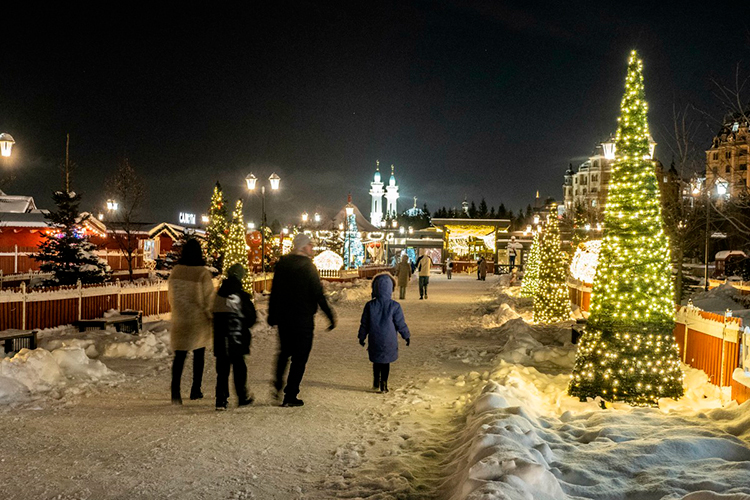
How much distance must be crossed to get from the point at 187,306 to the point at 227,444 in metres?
2.12

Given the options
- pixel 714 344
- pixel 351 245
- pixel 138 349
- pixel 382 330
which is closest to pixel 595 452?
pixel 382 330

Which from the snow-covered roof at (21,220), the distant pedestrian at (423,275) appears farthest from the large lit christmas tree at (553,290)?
the snow-covered roof at (21,220)

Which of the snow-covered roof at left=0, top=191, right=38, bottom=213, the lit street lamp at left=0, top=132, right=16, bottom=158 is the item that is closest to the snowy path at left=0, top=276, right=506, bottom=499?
the lit street lamp at left=0, top=132, right=16, bottom=158

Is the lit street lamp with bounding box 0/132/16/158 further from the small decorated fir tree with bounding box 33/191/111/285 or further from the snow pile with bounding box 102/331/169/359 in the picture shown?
the snow pile with bounding box 102/331/169/359

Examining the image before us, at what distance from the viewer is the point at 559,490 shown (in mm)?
4375

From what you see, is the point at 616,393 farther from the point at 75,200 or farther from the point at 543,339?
the point at 75,200

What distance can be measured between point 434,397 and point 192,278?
11.7 feet

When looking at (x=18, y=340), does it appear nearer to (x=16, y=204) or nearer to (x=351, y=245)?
(x=351, y=245)

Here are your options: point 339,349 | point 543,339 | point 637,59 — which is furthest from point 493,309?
point 637,59

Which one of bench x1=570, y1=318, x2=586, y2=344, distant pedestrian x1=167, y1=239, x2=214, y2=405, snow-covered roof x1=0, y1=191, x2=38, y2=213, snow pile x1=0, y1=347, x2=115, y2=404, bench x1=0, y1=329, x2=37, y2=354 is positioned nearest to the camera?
distant pedestrian x1=167, y1=239, x2=214, y2=405

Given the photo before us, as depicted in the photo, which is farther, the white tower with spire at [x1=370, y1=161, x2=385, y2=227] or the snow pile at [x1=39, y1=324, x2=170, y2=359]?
the white tower with spire at [x1=370, y1=161, x2=385, y2=227]

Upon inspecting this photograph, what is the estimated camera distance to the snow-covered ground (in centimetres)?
470

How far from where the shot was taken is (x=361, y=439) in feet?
20.7

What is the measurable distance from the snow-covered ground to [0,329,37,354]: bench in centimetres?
167
